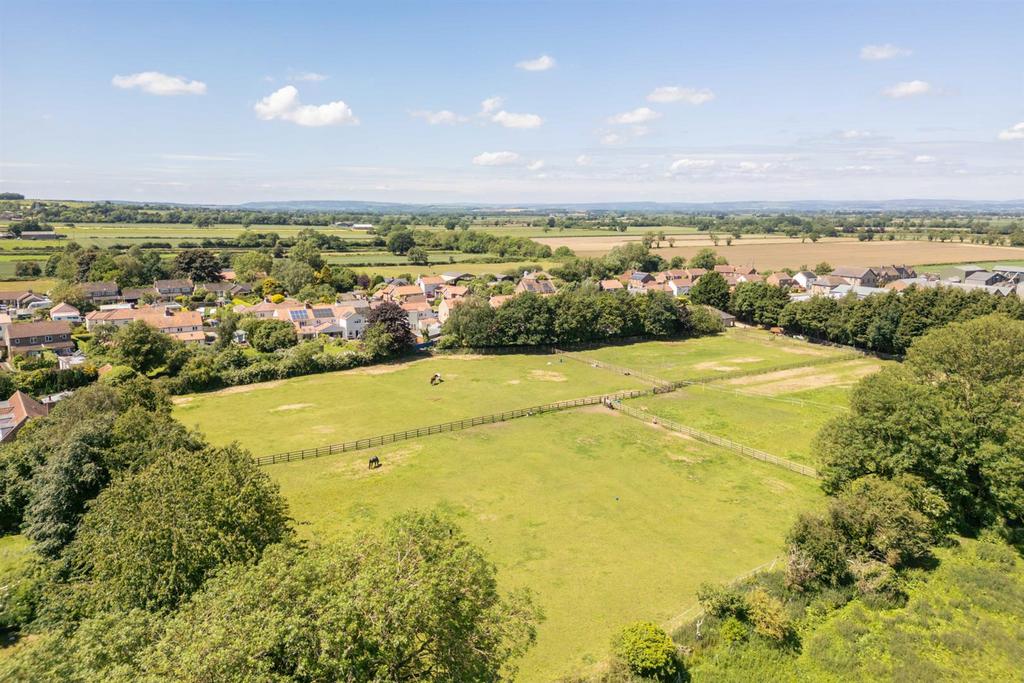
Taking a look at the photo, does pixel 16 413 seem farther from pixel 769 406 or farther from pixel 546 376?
pixel 769 406

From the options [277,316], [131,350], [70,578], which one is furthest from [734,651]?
[277,316]

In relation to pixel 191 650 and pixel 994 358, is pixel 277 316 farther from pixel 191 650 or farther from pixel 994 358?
pixel 994 358

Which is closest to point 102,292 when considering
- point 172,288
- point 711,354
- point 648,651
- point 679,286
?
point 172,288

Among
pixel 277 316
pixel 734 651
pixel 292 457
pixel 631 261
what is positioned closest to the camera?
pixel 734 651

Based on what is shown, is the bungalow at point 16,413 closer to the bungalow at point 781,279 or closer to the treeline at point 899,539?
the treeline at point 899,539

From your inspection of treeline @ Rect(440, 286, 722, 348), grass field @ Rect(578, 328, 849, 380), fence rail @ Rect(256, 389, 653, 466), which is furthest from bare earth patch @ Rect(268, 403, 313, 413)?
grass field @ Rect(578, 328, 849, 380)

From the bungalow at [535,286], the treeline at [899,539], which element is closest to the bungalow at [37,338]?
the bungalow at [535,286]

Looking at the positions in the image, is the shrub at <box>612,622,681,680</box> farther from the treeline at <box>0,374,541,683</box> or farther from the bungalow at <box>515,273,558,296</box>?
the bungalow at <box>515,273,558,296</box>
